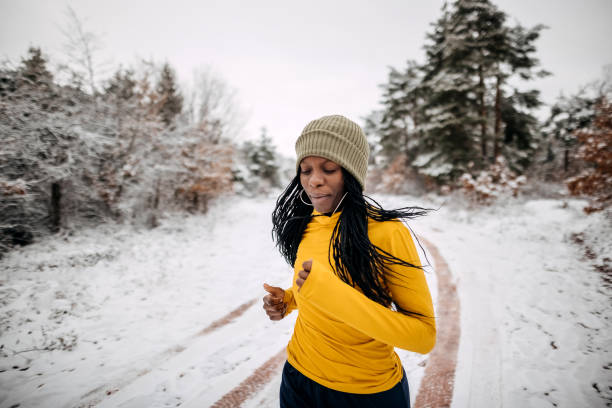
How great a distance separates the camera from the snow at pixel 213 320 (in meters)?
2.52

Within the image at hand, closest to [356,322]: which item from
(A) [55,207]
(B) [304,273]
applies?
(B) [304,273]

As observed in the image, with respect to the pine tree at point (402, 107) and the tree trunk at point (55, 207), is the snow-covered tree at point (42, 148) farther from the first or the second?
the pine tree at point (402, 107)

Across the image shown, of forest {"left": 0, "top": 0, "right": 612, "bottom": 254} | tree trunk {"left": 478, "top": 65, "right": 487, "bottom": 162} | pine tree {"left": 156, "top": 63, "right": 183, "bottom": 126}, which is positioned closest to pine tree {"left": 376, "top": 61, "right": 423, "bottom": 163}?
forest {"left": 0, "top": 0, "right": 612, "bottom": 254}

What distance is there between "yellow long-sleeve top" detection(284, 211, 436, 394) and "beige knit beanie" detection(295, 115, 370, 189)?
35 cm

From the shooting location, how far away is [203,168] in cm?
1171

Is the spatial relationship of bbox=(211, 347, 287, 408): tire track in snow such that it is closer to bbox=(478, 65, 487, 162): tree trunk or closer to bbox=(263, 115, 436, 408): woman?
bbox=(263, 115, 436, 408): woman

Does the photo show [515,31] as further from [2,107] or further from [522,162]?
[2,107]

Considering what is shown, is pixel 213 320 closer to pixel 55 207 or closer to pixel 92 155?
pixel 92 155

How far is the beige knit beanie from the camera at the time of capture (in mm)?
1404

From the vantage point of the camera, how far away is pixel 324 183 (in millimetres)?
1386

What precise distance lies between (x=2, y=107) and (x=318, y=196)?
8271 mm

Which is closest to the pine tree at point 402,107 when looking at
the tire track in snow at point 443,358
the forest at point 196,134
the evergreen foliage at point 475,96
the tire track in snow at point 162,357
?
the forest at point 196,134

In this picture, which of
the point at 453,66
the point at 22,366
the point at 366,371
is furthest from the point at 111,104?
the point at 453,66

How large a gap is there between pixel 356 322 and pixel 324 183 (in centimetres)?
76
